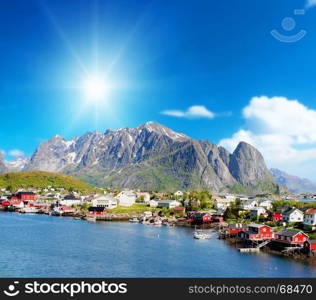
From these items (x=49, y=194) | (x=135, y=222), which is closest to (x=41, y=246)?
(x=135, y=222)

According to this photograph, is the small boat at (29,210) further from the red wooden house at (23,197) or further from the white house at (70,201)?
the red wooden house at (23,197)

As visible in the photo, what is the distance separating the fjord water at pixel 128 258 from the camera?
4225 cm

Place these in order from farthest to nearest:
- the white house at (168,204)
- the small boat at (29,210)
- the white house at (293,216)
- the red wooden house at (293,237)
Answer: the white house at (168,204), the small boat at (29,210), the white house at (293,216), the red wooden house at (293,237)

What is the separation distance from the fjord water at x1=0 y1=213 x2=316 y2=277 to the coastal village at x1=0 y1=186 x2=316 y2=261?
6270mm

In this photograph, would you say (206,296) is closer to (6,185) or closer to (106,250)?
(106,250)

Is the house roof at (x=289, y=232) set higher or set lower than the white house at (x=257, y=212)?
lower

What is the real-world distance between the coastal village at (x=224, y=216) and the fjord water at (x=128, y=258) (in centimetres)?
627

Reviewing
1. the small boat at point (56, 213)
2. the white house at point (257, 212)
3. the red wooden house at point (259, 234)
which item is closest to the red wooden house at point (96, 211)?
the small boat at point (56, 213)

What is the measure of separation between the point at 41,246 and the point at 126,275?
2204cm

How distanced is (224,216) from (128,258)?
57.7 m

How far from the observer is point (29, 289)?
26.7 metres

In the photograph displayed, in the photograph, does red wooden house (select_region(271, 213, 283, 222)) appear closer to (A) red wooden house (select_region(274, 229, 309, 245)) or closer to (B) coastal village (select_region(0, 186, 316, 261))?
(B) coastal village (select_region(0, 186, 316, 261))

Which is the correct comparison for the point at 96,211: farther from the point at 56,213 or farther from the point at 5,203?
the point at 5,203

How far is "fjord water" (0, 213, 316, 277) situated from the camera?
42250 millimetres
